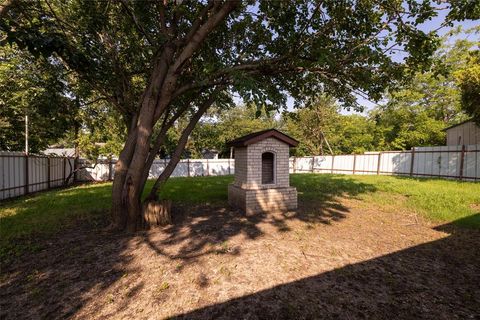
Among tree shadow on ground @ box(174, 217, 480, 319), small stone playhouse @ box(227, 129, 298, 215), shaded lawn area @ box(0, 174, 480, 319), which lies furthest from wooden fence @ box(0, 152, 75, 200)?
tree shadow on ground @ box(174, 217, 480, 319)

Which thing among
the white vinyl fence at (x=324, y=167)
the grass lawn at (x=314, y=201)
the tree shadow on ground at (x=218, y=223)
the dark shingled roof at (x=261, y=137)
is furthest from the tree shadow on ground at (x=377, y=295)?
the white vinyl fence at (x=324, y=167)

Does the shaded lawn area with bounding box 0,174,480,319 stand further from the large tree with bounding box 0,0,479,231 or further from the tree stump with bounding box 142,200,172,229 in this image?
the large tree with bounding box 0,0,479,231

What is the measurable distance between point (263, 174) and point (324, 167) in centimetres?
1846

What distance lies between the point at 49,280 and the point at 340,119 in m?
35.3

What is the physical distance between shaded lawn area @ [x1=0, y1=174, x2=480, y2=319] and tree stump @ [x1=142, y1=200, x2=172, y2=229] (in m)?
0.37

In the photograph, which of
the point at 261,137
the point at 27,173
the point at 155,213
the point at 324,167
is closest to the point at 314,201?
the point at 261,137

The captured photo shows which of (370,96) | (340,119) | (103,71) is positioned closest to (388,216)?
(370,96)

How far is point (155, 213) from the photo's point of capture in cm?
668

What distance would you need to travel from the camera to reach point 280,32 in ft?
24.6

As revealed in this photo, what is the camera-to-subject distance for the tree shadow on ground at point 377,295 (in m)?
3.14

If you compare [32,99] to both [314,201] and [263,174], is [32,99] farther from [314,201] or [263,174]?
[314,201]

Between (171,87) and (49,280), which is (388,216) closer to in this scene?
(171,87)

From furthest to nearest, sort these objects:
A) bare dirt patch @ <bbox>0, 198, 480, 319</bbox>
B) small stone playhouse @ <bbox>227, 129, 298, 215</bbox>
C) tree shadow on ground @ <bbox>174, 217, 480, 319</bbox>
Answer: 1. small stone playhouse @ <bbox>227, 129, 298, 215</bbox>
2. bare dirt patch @ <bbox>0, 198, 480, 319</bbox>
3. tree shadow on ground @ <bbox>174, 217, 480, 319</bbox>

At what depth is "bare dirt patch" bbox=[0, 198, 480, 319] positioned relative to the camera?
10.8 ft
